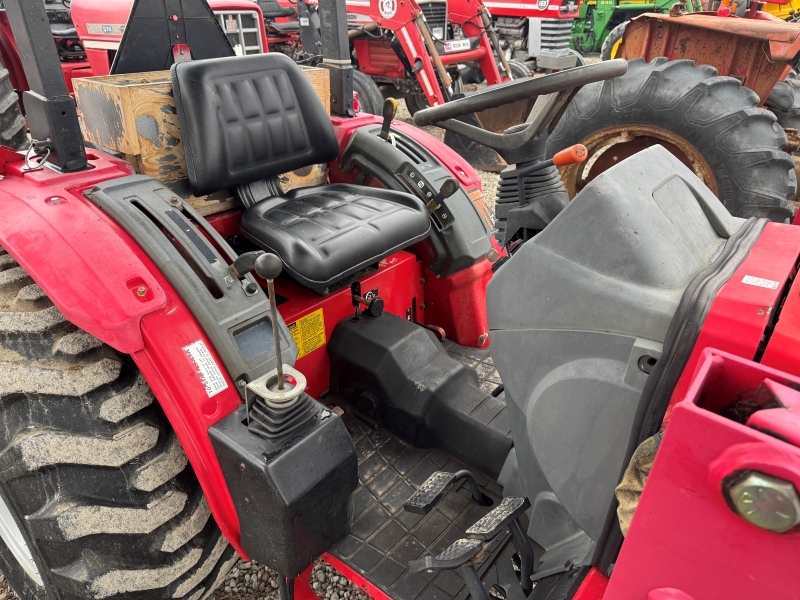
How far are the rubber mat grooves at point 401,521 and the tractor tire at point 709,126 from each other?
2107mm

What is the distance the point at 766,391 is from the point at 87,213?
128 cm

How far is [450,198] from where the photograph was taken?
2.07 metres

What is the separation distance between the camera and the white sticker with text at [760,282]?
A: 30.3 inches

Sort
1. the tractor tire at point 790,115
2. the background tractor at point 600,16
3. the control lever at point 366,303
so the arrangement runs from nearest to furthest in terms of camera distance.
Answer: the control lever at point 366,303, the tractor tire at point 790,115, the background tractor at point 600,16

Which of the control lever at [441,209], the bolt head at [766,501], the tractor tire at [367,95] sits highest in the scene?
the bolt head at [766,501]

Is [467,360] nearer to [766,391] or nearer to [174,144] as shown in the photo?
[174,144]

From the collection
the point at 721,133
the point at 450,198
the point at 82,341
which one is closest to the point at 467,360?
the point at 450,198

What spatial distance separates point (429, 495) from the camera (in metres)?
1.29

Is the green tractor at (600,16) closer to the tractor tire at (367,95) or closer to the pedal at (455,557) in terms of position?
the tractor tire at (367,95)

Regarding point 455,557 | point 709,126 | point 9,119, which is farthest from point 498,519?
point 9,119

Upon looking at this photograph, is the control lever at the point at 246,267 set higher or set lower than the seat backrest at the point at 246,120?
lower

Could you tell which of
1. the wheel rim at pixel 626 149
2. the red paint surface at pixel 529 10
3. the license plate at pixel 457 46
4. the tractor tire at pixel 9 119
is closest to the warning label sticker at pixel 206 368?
the wheel rim at pixel 626 149

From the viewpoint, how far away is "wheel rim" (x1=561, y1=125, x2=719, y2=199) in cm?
286

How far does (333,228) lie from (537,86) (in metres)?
0.69
